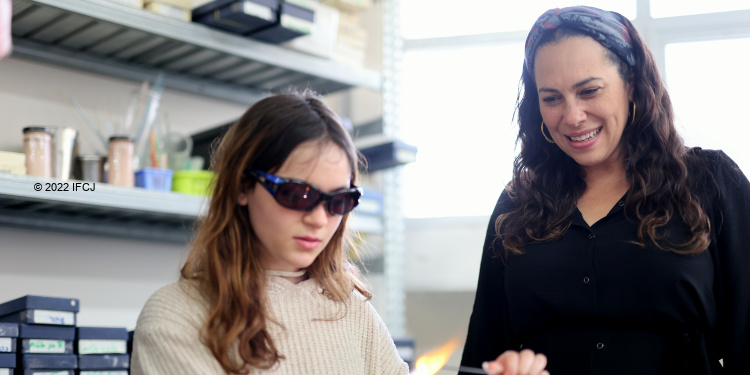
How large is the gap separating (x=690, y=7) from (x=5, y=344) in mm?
2645

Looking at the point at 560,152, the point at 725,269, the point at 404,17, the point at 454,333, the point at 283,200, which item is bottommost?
the point at 454,333

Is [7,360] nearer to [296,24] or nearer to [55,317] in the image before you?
[55,317]

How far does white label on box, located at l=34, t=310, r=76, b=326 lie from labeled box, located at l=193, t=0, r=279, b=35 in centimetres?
99

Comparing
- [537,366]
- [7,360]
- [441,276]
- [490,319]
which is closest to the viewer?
[537,366]

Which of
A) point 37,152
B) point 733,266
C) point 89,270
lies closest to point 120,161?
point 37,152

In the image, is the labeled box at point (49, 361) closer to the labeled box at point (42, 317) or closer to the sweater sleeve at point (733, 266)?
the labeled box at point (42, 317)

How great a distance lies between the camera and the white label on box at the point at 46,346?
2.01 meters

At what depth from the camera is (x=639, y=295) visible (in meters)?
1.51

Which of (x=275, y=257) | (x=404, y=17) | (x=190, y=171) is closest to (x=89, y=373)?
(x=190, y=171)

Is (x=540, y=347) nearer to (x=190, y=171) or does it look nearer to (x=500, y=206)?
(x=500, y=206)

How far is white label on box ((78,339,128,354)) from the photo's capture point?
6.93ft

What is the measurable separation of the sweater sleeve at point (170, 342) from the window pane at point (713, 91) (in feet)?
7.29

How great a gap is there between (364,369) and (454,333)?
1.84 metres

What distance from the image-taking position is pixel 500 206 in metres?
1.83
